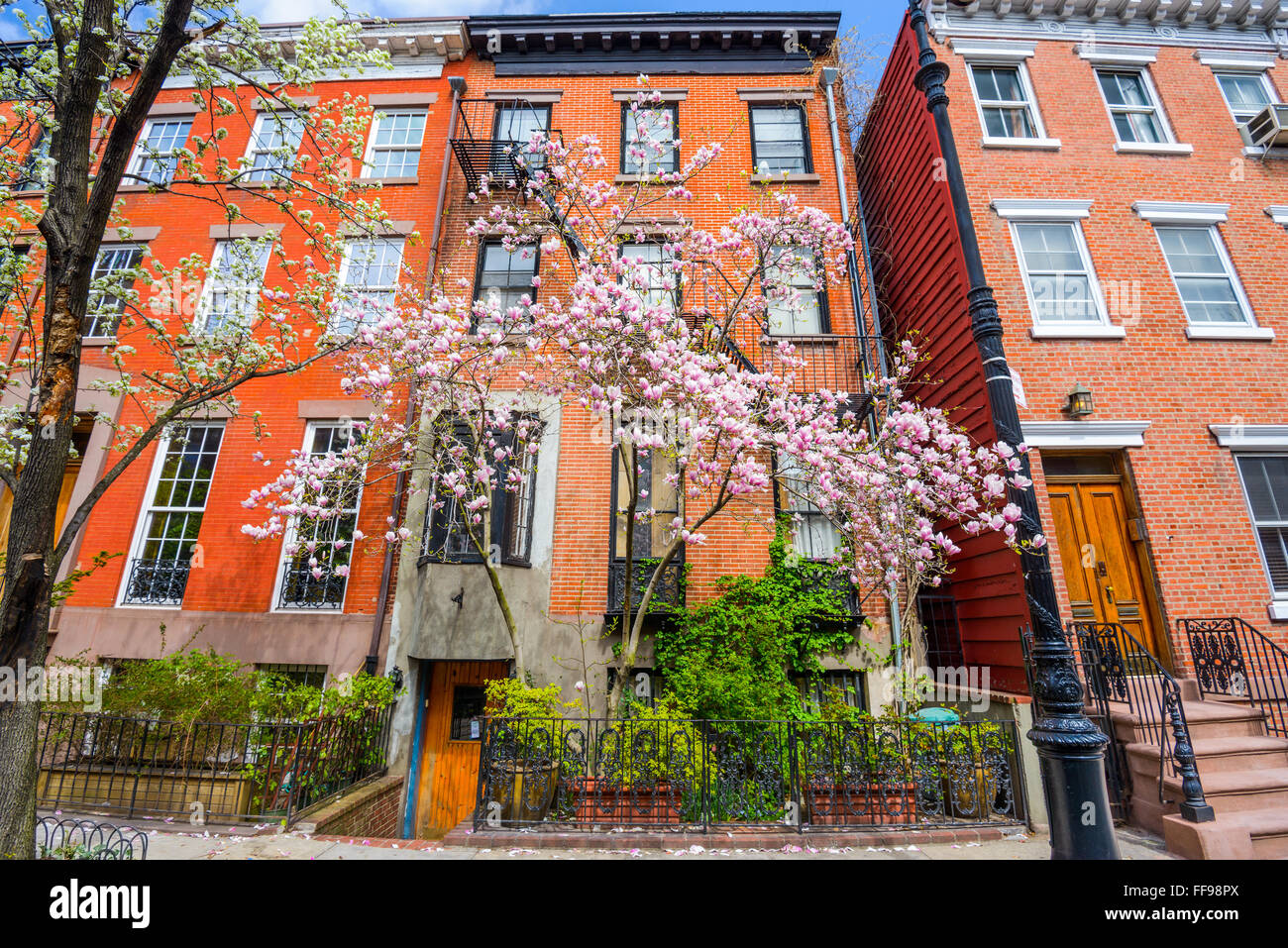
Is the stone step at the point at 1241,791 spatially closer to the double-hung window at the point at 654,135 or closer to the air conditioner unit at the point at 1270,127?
the air conditioner unit at the point at 1270,127

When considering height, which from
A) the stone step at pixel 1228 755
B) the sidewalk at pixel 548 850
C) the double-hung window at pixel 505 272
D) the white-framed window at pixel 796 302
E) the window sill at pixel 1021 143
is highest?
the window sill at pixel 1021 143

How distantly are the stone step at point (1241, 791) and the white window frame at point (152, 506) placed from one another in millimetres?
14428

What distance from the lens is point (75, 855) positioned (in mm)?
4164

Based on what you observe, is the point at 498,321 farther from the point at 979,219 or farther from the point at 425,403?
the point at 979,219

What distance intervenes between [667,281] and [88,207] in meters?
6.67

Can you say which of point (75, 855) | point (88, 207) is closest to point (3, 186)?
point (88, 207)

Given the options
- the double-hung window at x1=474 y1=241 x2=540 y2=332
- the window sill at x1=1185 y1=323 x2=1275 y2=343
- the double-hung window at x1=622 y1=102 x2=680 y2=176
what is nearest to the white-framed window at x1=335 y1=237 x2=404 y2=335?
the double-hung window at x1=474 y1=241 x2=540 y2=332

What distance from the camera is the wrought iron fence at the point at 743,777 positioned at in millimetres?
6242

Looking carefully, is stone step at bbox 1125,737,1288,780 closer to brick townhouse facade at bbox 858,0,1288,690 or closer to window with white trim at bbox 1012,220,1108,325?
brick townhouse facade at bbox 858,0,1288,690

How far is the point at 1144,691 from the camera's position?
23.7ft

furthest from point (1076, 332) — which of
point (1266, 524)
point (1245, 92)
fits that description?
point (1245, 92)

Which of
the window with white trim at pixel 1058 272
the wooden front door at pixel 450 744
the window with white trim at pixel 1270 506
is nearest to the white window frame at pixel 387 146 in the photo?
the wooden front door at pixel 450 744

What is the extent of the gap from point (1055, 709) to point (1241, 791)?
4363 millimetres

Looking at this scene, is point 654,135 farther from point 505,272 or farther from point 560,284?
point 505,272
